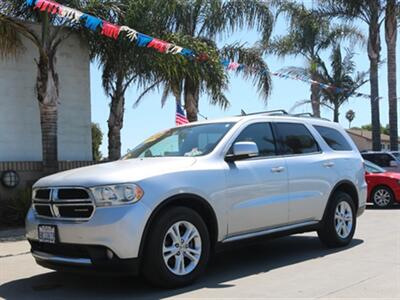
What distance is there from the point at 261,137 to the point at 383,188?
8661 mm

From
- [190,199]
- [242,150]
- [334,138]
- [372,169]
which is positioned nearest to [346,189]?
[334,138]

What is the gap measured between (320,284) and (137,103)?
15851 mm

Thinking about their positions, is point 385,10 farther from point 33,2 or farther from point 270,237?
point 270,237

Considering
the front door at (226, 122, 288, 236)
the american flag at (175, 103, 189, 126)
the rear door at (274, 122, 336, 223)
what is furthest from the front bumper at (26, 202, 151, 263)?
the american flag at (175, 103, 189, 126)

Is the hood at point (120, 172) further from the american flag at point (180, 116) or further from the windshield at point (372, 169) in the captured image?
the american flag at point (180, 116)

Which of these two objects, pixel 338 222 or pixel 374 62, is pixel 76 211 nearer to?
pixel 338 222

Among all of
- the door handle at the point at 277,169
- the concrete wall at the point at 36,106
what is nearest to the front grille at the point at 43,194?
the door handle at the point at 277,169

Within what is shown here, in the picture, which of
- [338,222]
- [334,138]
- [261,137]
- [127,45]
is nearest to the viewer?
[261,137]

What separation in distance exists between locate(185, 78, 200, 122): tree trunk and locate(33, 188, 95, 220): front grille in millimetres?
10073

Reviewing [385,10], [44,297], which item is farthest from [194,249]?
[385,10]

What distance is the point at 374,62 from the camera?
79.7 feet

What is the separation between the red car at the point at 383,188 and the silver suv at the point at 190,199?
6.98 meters

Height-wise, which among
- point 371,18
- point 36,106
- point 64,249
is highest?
point 371,18

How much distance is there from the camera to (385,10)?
2336 cm
